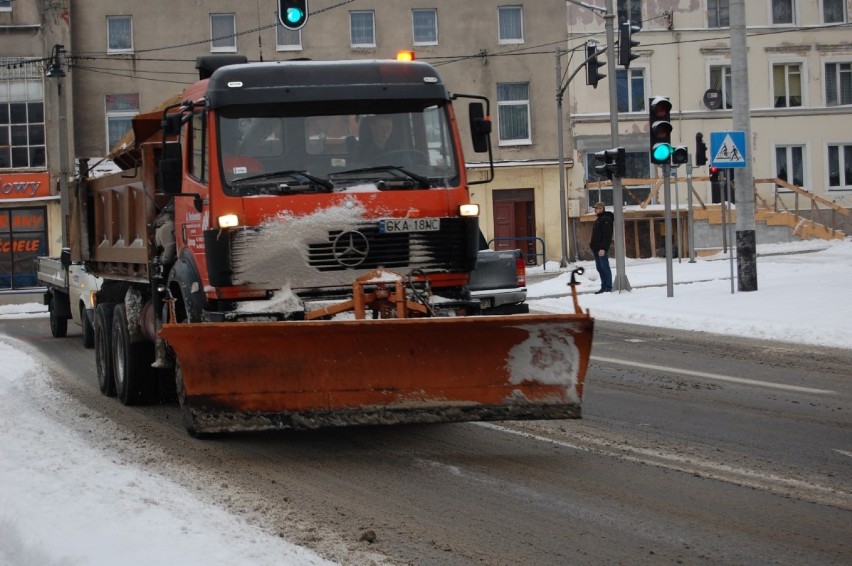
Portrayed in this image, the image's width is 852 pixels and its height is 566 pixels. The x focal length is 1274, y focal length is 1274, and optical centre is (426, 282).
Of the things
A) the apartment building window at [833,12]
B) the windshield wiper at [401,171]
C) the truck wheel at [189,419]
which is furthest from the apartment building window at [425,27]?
the truck wheel at [189,419]

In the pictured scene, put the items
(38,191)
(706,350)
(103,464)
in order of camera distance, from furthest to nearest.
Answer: (38,191) → (706,350) → (103,464)

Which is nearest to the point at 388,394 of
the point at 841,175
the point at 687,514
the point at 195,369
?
the point at 195,369

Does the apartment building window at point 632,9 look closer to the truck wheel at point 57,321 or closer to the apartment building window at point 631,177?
the apartment building window at point 631,177

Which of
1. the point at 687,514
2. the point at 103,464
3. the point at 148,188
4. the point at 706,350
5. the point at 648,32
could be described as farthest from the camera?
the point at 648,32

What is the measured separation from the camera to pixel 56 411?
11336 mm

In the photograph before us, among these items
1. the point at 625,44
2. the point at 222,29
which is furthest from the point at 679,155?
the point at 222,29

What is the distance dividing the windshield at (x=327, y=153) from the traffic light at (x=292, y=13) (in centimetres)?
859

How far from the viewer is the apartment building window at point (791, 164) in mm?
50094

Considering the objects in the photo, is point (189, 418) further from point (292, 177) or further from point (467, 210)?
point (467, 210)

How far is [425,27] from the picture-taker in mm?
48062

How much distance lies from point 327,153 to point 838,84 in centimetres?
4461

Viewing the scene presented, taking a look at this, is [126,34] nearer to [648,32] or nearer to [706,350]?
[648,32]

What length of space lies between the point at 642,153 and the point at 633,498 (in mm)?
42979

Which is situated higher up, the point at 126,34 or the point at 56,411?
the point at 126,34
